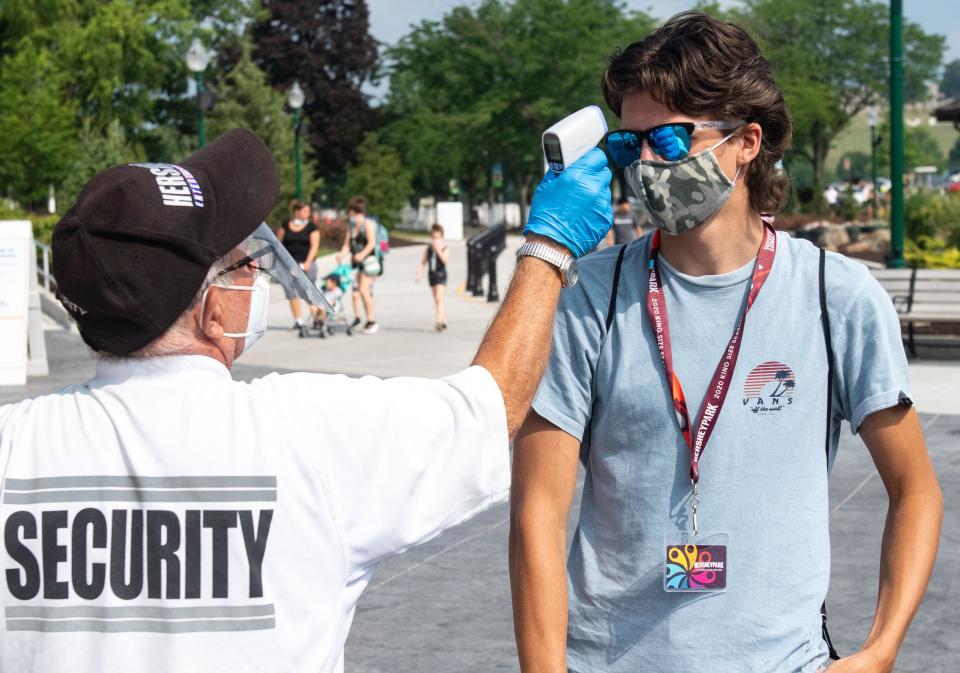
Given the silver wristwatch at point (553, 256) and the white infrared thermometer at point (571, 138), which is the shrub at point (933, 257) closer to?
the white infrared thermometer at point (571, 138)

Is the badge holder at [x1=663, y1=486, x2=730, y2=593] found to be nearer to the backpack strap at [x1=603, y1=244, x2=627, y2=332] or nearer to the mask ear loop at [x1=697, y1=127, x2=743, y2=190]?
the backpack strap at [x1=603, y1=244, x2=627, y2=332]

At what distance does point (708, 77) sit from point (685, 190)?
22 centimetres

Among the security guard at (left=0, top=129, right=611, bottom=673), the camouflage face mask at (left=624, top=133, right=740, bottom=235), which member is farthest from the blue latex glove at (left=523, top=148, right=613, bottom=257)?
the security guard at (left=0, top=129, right=611, bottom=673)

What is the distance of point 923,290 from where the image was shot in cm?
1451

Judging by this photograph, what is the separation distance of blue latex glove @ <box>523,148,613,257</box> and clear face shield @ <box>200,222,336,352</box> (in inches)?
15.5

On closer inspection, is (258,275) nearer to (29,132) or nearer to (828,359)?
(828,359)

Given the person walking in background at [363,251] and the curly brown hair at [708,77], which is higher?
the curly brown hair at [708,77]

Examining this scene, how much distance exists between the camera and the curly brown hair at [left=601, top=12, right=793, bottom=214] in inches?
104

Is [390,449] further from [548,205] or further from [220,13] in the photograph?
[220,13]

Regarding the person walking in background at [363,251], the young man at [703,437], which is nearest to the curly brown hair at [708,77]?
the young man at [703,437]

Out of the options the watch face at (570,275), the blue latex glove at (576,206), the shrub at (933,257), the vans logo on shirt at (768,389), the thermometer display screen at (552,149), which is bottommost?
the shrub at (933,257)

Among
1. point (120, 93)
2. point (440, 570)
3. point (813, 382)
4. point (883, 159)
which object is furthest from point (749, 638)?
point (883, 159)

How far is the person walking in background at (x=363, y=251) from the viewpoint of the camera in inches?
674

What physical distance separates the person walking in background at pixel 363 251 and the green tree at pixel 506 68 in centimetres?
4219
